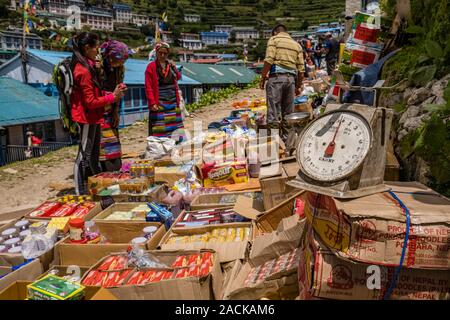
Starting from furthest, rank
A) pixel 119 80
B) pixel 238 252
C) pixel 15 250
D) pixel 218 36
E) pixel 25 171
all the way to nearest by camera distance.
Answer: pixel 218 36
pixel 25 171
pixel 119 80
pixel 15 250
pixel 238 252

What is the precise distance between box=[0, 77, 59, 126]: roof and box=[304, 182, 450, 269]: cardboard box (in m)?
15.2

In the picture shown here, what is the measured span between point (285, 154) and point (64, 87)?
246 centimetres

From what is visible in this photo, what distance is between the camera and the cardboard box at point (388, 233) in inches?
64.7

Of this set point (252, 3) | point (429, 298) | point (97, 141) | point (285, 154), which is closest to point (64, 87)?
point (97, 141)

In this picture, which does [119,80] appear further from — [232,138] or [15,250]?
[15,250]

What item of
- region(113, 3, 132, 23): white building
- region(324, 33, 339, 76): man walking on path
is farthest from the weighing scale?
region(113, 3, 132, 23): white building

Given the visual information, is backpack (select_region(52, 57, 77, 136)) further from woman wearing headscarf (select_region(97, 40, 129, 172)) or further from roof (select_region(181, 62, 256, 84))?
roof (select_region(181, 62, 256, 84))

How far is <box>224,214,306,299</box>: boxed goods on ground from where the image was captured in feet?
7.23

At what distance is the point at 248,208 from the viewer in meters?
3.36

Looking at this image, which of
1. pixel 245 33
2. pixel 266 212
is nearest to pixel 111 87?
pixel 266 212

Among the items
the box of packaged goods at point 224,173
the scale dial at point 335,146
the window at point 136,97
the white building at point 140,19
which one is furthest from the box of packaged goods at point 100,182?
the white building at point 140,19

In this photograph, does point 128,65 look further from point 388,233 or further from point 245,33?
point 245,33

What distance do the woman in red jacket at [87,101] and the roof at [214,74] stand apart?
22.7m

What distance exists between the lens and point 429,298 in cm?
170
